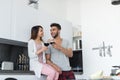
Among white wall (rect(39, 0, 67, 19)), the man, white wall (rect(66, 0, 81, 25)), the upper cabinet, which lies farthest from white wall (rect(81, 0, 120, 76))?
the upper cabinet

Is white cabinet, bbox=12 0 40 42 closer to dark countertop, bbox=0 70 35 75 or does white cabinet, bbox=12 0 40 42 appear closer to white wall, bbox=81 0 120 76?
dark countertop, bbox=0 70 35 75

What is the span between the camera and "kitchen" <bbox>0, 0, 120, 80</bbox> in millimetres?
3316

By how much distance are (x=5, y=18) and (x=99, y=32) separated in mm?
1864

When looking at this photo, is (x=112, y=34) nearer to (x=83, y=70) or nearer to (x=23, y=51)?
(x=83, y=70)

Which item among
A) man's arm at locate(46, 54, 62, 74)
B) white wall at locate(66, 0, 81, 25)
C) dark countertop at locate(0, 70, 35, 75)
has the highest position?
white wall at locate(66, 0, 81, 25)

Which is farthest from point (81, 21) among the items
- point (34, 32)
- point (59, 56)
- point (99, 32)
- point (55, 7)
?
point (59, 56)

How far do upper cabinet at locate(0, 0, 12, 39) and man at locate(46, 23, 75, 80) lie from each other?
64 centimetres

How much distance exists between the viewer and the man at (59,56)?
3.01m

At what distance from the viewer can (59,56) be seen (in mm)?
3086

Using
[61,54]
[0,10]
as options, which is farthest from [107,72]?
[0,10]

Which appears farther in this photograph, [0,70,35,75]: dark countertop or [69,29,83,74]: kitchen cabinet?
[69,29,83,74]: kitchen cabinet

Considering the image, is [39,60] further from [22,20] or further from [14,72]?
[22,20]

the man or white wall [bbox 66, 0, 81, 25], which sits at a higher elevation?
white wall [bbox 66, 0, 81, 25]

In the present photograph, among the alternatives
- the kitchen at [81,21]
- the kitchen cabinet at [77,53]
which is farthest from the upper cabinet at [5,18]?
the kitchen cabinet at [77,53]
